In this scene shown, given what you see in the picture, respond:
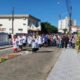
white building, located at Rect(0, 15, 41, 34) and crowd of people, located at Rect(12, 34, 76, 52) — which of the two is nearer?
crowd of people, located at Rect(12, 34, 76, 52)

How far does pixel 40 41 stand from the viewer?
→ 39.0 metres

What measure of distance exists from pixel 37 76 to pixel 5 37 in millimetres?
38405

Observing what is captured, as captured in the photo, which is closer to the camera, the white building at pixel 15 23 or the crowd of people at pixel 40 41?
the crowd of people at pixel 40 41

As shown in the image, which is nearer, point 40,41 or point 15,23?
point 40,41

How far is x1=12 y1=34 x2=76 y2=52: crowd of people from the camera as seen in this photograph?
3441cm

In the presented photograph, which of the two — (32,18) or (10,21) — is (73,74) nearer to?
(10,21)

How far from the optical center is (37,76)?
14555 mm

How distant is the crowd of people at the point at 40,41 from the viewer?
34.4 m

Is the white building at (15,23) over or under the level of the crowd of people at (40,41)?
over

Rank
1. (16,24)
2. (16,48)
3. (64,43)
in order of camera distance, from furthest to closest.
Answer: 1. (16,24)
2. (64,43)
3. (16,48)

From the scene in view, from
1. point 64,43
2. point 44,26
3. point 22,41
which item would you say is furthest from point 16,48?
point 44,26

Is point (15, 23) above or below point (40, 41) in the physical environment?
above

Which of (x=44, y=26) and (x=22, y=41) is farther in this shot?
(x=44, y=26)

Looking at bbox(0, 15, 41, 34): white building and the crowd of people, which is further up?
bbox(0, 15, 41, 34): white building
